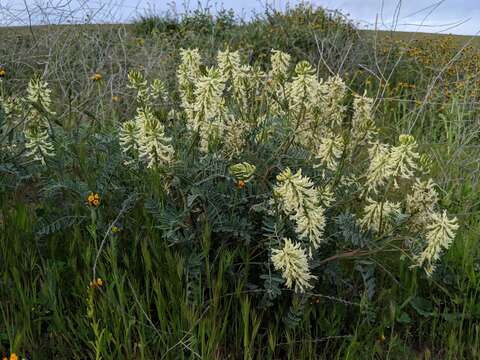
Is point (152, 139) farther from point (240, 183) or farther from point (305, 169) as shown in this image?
point (305, 169)

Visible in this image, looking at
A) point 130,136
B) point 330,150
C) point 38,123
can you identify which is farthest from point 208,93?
point 38,123

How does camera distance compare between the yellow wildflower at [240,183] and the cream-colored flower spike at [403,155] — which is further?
the yellow wildflower at [240,183]

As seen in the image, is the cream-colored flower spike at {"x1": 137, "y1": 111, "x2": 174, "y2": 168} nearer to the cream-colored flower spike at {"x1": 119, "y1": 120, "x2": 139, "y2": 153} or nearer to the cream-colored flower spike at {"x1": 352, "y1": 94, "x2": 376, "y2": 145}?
the cream-colored flower spike at {"x1": 119, "y1": 120, "x2": 139, "y2": 153}

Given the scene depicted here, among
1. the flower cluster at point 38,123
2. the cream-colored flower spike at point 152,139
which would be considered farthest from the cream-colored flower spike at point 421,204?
the flower cluster at point 38,123

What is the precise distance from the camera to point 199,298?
197cm

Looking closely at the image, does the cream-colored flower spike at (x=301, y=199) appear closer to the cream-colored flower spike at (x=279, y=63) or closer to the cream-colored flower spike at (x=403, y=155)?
the cream-colored flower spike at (x=403, y=155)

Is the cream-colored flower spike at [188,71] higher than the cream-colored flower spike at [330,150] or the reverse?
higher

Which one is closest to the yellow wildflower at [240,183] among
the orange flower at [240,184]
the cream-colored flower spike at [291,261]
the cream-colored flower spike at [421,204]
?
the orange flower at [240,184]

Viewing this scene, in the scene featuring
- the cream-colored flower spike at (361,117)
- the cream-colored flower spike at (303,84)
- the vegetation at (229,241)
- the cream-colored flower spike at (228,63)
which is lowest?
the vegetation at (229,241)

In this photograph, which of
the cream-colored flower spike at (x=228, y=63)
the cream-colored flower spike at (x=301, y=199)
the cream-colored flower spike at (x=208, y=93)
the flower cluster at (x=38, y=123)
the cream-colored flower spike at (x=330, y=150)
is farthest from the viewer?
the cream-colored flower spike at (x=228, y=63)

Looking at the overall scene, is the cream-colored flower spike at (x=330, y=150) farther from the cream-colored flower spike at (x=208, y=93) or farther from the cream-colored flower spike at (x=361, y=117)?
the cream-colored flower spike at (x=208, y=93)

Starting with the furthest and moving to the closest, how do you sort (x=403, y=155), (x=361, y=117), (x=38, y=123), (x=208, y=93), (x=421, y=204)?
(x=38, y=123)
(x=361, y=117)
(x=421, y=204)
(x=208, y=93)
(x=403, y=155)

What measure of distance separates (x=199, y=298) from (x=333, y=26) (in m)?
7.40

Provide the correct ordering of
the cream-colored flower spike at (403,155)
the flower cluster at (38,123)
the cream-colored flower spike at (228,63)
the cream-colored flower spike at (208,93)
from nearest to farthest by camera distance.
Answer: the cream-colored flower spike at (403,155) < the cream-colored flower spike at (208,93) < the flower cluster at (38,123) < the cream-colored flower spike at (228,63)
